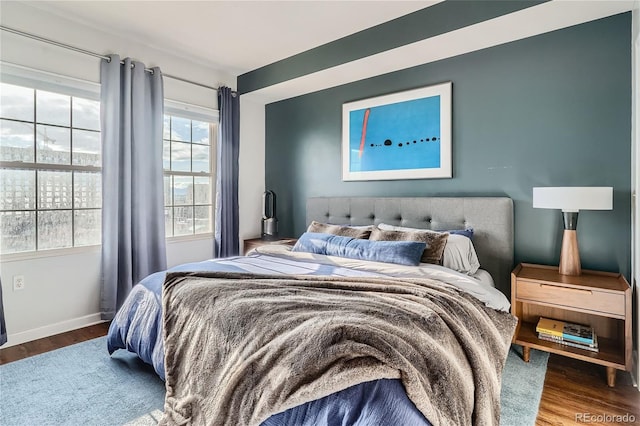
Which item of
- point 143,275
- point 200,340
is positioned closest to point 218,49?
point 143,275

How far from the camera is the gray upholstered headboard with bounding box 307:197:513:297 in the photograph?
8.80 ft

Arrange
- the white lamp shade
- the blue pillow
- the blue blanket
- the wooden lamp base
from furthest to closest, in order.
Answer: the blue pillow → the wooden lamp base → the white lamp shade → the blue blanket

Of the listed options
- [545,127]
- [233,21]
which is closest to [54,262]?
[233,21]

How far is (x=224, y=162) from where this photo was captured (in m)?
3.94

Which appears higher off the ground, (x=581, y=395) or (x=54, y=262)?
(x=54, y=262)

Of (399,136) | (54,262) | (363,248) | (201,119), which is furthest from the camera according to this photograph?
(201,119)

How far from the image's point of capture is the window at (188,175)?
12.1 feet

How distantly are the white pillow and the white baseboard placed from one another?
9.98ft

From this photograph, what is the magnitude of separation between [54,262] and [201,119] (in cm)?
194

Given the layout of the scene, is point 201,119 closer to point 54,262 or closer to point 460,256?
point 54,262

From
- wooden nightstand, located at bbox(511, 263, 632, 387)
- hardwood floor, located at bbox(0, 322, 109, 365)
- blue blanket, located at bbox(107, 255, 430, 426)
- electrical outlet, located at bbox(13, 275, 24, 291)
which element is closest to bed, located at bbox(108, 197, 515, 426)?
blue blanket, located at bbox(107, 255, 430, 426)

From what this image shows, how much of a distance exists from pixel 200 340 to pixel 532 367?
2083mm

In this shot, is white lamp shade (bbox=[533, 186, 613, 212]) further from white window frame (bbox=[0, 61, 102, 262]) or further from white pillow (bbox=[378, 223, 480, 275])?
white window frame (bbox=[0, 61, 102, 262])

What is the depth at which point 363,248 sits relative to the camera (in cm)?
264
